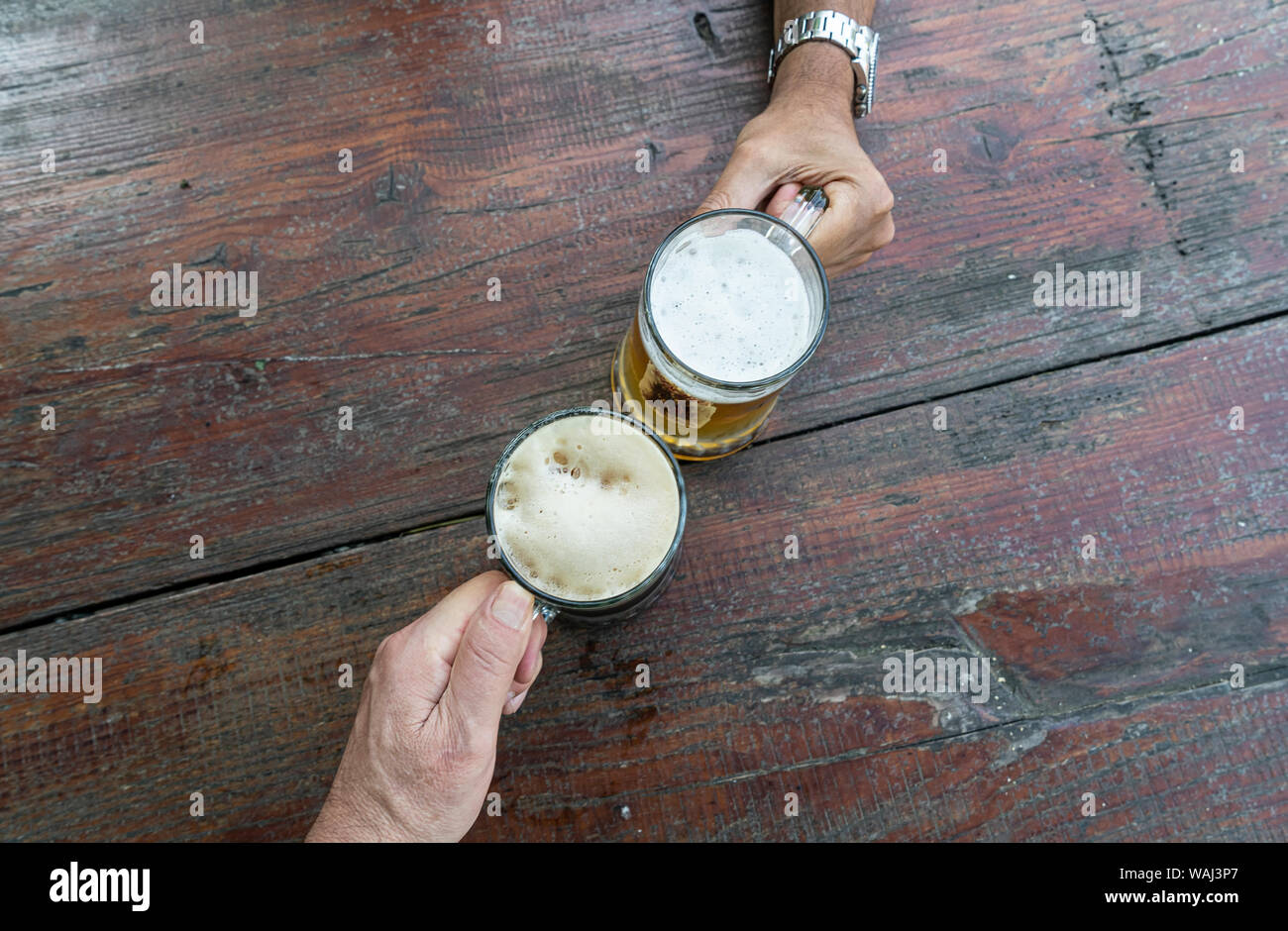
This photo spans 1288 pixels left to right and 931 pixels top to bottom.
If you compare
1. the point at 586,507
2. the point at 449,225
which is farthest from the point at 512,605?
the point at 449,225

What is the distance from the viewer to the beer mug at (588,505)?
1161mm

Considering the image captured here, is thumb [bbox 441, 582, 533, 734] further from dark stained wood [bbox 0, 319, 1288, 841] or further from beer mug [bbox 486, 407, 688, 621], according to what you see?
dark stained wood [bbox 0, 319, 1288, 841]

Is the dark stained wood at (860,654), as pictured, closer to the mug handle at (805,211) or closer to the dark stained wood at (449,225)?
the dark stained wood at (449,225)

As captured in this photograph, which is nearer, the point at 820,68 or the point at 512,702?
the point at 512,702

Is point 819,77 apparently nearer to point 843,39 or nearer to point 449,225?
point 843,39

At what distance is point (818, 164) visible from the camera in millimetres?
1347

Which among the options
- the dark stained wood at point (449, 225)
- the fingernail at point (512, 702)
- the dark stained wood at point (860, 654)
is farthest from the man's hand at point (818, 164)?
the fingernail at point (512, 702)

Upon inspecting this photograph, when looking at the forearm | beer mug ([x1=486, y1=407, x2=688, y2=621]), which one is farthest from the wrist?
beer mug ([x1=486, y1=407, x2=688, y2=621])

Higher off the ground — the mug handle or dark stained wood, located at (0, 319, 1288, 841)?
the mug handle

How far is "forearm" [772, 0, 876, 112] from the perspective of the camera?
1.43 metres

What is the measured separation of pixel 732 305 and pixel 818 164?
14.1 inches

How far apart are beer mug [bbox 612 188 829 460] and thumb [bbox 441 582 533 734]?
0.39 m

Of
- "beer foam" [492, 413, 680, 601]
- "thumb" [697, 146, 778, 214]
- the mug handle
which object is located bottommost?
"beer foam" [492, 413, 680, 601]

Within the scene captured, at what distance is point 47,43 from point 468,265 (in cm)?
92
